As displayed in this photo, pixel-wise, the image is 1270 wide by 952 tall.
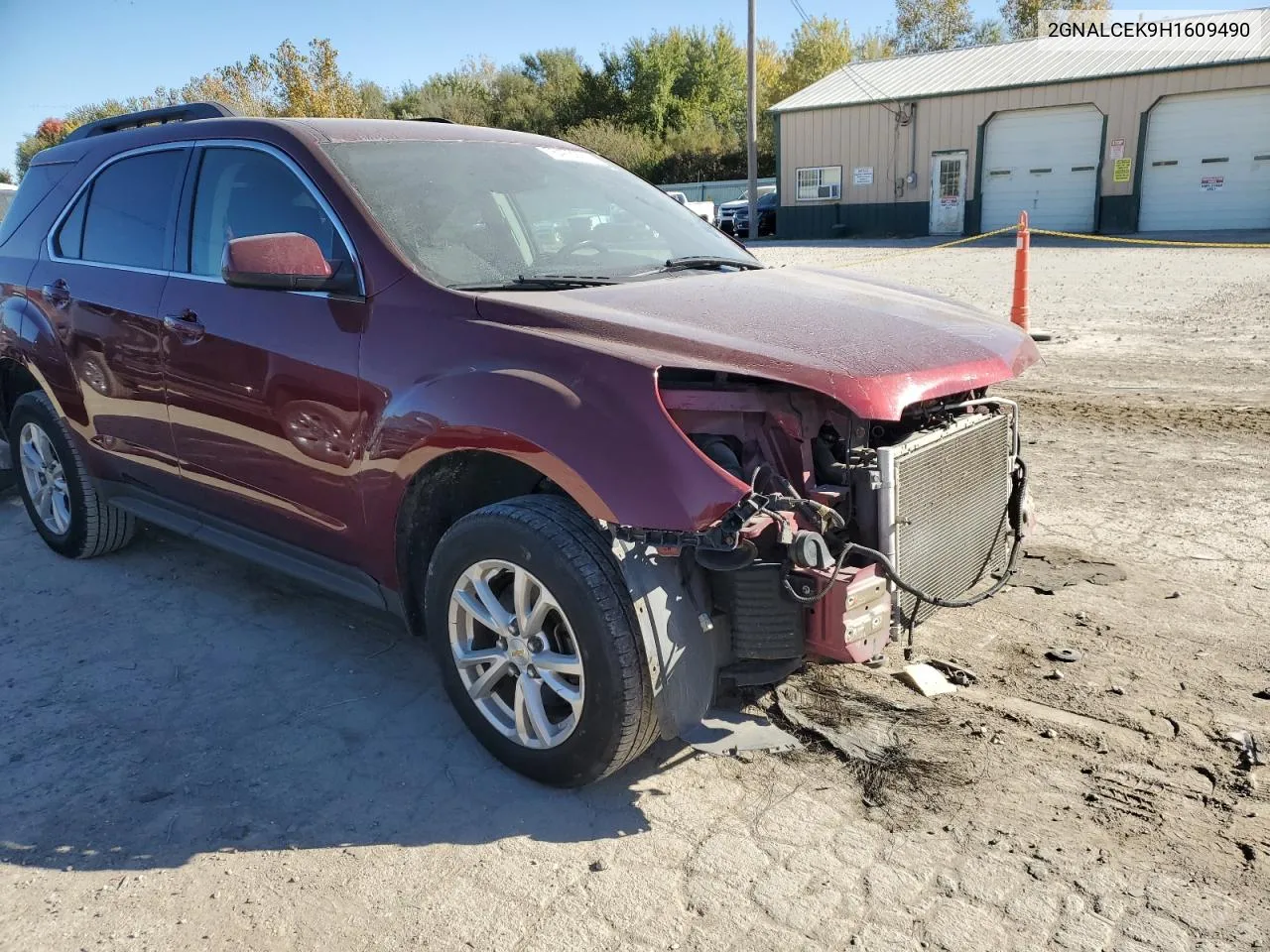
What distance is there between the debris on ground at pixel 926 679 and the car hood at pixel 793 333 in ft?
3.77

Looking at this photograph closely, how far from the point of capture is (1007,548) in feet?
12.1

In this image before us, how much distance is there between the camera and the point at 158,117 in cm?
499

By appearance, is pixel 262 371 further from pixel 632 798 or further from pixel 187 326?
pixel 632 798

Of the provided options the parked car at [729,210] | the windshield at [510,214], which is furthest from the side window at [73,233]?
the parked car at [729,210]

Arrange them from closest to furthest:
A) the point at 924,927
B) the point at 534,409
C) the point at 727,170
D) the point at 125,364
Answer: the point at 924,927
the point at 534,409
the point at 125,364
the point at 727,170

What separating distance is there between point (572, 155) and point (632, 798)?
2835 millimetres

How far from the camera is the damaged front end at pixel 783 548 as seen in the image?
8.98 feet

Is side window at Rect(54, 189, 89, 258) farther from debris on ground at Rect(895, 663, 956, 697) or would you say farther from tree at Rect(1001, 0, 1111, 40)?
tree at Rect(1001, 0, 1111, 40)

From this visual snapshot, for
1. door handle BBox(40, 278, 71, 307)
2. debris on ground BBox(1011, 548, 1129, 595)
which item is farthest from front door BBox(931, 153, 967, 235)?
door handle BBox(40, 278, 71, 307)

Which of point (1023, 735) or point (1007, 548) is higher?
point (1007, 548)

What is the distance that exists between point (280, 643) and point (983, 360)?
2.97m

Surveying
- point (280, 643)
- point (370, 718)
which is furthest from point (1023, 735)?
point (280, 643)

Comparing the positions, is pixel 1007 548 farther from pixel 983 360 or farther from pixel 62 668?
pixel 62 668

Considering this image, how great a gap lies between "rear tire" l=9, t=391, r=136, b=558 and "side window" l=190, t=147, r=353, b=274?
1538 millimetres
